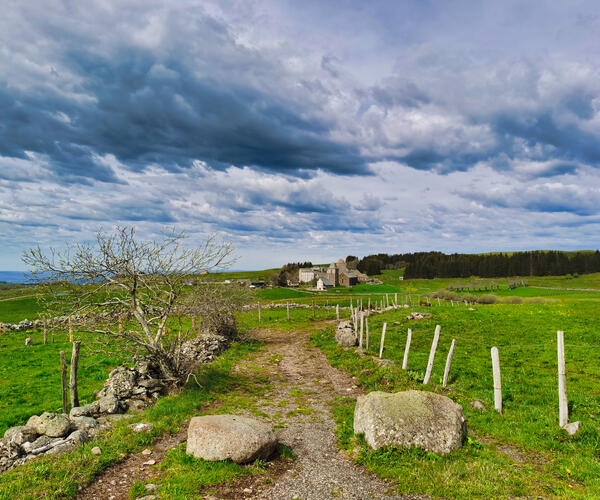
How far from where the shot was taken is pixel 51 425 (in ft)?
35.8

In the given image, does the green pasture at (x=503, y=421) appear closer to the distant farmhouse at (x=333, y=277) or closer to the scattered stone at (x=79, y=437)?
the scattered stone at (x=79, y=437)

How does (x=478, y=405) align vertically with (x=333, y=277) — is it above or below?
above

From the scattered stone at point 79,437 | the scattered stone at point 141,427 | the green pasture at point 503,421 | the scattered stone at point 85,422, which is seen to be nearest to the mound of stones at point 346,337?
the green pasture at point 503,421

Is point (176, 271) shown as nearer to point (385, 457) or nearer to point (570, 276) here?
point (385, 457)

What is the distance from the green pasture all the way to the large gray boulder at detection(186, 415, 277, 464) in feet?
8.51

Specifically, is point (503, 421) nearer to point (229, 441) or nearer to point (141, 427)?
point (229, 441)

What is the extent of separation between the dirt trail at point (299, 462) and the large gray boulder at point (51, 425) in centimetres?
283

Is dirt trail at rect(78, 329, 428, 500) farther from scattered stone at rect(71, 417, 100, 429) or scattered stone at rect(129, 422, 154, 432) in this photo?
scattered stone at rect(71, 417, 100, 429)

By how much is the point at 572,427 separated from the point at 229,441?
982 cm

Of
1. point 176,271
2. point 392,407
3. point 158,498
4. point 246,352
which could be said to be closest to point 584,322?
point 246,352

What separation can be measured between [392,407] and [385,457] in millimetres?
1332

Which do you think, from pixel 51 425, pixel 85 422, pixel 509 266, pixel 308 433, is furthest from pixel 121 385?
pixel 509 266

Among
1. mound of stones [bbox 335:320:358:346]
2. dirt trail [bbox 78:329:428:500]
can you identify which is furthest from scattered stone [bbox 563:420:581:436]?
mound of stones [bbox 335:320:358:346]

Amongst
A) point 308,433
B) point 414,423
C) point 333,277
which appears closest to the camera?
point 414,423
